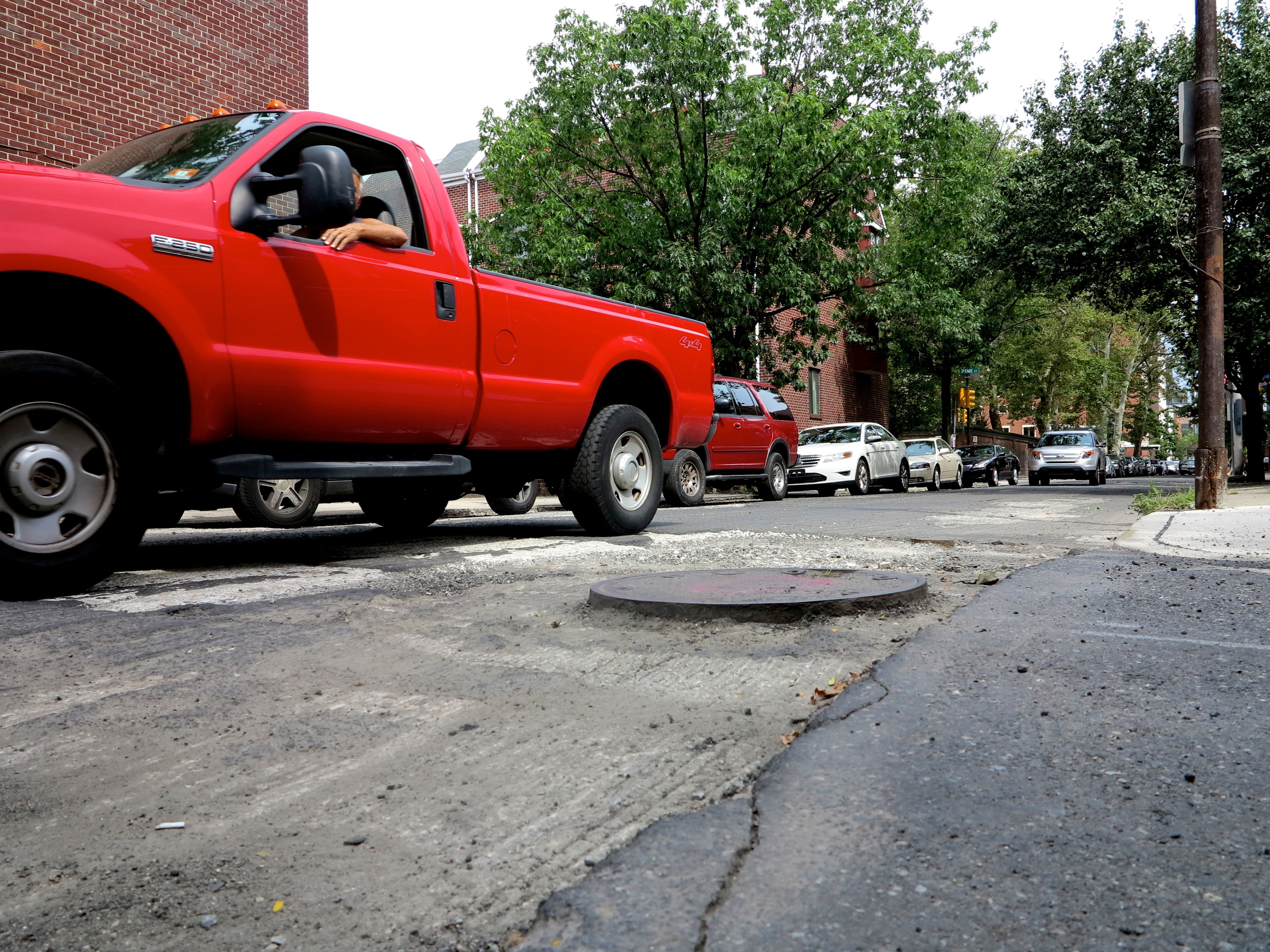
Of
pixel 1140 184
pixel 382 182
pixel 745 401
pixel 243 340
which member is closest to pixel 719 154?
pixel 745 401

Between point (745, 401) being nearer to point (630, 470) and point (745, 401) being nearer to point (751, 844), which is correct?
point (630, 470)

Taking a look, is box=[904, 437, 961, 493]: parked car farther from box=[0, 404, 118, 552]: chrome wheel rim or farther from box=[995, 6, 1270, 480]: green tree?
box=[0, 404, 118, 552]: chrome wheel rim

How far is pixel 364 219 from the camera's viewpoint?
208 inches

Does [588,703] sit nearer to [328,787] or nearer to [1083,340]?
[328,787]

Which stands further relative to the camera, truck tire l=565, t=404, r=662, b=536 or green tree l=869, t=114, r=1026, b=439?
green tree l=869, t=114, r=1026, b=439

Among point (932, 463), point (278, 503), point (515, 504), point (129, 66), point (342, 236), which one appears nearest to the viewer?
point (342, 236)

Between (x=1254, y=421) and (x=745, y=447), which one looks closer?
(x=745, y=447)

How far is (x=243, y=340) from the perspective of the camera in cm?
456

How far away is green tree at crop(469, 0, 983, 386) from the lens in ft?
64.1

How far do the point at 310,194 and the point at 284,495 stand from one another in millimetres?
4901

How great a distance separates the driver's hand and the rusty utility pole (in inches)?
388

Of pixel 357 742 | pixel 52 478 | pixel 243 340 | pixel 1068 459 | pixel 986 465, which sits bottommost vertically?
pixel 986 465

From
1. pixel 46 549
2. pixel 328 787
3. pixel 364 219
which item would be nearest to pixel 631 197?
pixel 364 219

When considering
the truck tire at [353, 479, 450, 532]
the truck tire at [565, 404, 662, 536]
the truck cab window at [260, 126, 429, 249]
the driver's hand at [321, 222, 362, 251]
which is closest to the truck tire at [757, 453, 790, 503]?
the truck tire at [565, 404, 662, 536]
